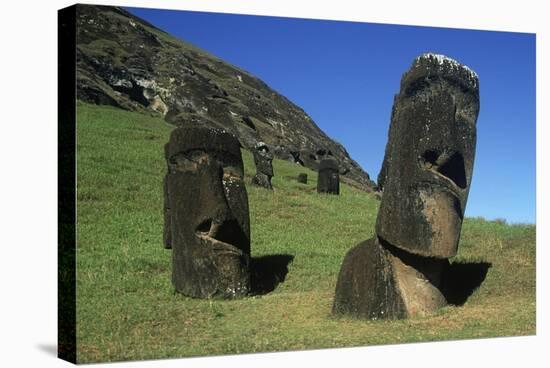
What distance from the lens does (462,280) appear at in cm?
1675

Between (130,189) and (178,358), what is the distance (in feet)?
30.5

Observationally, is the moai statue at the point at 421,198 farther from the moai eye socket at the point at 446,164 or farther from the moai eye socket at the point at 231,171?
the moai eye socket at the point at 231,171

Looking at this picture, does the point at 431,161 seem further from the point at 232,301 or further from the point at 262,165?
the point at 262,165

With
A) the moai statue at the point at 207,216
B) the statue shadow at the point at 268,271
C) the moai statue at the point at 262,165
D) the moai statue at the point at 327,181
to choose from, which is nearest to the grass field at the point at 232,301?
the statue shadow at the point at 268,271

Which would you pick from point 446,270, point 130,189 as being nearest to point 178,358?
point 446,270

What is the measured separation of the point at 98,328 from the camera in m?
13.5

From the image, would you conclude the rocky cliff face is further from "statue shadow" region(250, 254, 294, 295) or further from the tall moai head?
the tall moai head

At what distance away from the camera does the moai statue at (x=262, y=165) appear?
28.6m

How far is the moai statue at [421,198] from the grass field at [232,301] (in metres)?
0.49

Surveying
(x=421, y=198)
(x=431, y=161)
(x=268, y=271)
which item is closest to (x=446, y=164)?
(x=431, y=161)

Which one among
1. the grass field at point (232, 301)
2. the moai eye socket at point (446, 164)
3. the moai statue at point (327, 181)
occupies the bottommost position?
the grass field at point (232, 301)

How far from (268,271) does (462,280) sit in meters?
4.07

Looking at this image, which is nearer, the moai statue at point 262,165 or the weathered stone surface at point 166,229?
the weathered stone surface at point 166,229

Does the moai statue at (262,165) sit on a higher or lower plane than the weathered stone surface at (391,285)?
higher
